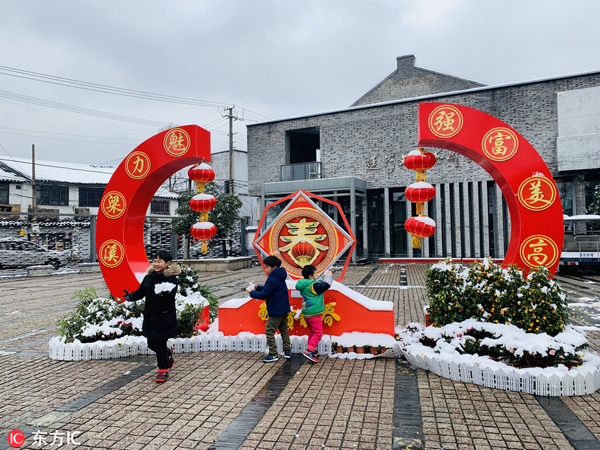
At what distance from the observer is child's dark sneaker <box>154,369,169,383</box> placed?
4875 millimetres

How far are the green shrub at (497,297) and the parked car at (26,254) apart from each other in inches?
741

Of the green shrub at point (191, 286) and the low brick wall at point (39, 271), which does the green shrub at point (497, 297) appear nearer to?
the green shrub at point (191, 286)

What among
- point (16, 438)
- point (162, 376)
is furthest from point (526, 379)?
point (16, 438)

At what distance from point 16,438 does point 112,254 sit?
167 inches

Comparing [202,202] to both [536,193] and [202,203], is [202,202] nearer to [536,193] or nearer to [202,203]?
[202,203]

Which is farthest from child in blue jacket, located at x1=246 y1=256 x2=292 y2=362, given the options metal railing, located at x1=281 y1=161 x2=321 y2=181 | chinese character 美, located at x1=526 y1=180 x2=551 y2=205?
metal railing, located at x1=281 y1=161 x2=321 y2=181

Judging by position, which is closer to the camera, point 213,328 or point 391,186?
point 213,328

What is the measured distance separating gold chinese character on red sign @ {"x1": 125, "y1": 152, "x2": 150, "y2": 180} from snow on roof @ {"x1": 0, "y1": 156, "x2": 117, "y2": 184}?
25.5m

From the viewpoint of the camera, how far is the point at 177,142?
7336mm

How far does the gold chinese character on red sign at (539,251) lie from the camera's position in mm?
5777

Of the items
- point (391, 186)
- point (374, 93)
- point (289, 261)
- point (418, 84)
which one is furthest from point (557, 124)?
point (289, 261)

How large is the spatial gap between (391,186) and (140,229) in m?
16.1

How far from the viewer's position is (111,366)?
5613 millimetres

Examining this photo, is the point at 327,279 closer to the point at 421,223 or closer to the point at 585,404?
the point at 421,223
